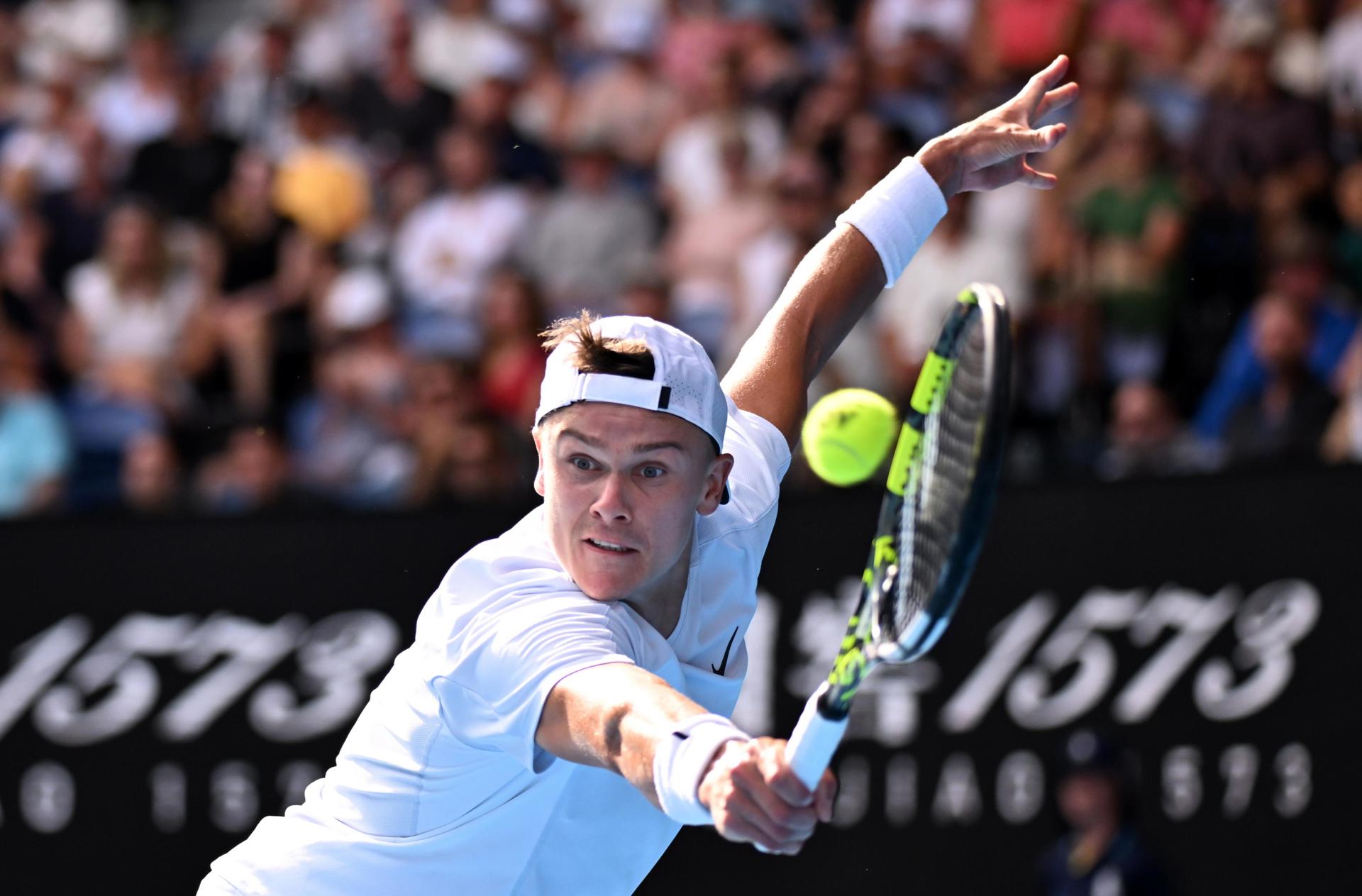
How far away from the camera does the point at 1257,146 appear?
8.82 m

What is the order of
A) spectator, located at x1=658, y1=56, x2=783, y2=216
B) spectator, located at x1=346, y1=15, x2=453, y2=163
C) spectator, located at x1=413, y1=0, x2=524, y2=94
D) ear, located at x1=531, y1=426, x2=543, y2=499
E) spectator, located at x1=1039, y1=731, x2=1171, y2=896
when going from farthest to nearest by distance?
spectator, located at x1=413, y1=0, x2=524, y2=94 → spectator, located at x1=346, y1=15, x2=453, y2=163 → spectator, located at x1=658, y1=56, x2=783, y2=216 → spectator, located at x1=1039, y1=731, x2=1171, y2=896 → ear, located at x1=531, y1=426, x2=543, y2=499

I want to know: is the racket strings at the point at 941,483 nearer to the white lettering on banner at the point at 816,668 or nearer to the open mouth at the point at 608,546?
the open mouth at the point at 608,546

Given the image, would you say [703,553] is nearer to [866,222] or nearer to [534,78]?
[866,222]

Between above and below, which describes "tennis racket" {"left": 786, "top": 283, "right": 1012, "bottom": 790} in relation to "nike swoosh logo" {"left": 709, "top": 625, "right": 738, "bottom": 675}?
above

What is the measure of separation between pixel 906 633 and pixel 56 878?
5.82m

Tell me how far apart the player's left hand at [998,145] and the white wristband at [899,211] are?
5 cm

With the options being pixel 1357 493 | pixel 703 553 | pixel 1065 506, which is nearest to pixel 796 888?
pixel 1065 506

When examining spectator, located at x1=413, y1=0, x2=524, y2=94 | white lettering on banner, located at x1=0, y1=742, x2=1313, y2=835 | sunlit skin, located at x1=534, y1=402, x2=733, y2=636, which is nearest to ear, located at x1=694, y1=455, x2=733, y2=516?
sunlit skin, located at x1=534, y1=402, x2=733, y2=636

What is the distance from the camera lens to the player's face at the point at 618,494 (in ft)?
11.4

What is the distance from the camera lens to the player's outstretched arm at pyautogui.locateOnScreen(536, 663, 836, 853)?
2.76 meters

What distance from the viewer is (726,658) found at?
392 centimetres

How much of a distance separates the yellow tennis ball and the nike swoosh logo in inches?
39.3

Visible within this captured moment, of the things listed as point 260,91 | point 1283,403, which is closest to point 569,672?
point 1283,403

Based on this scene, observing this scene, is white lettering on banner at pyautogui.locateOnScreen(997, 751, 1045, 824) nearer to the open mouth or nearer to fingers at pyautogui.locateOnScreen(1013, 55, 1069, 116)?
fingers at pyautogui.locateOnScreen(1013, 55, 1069, 116)
